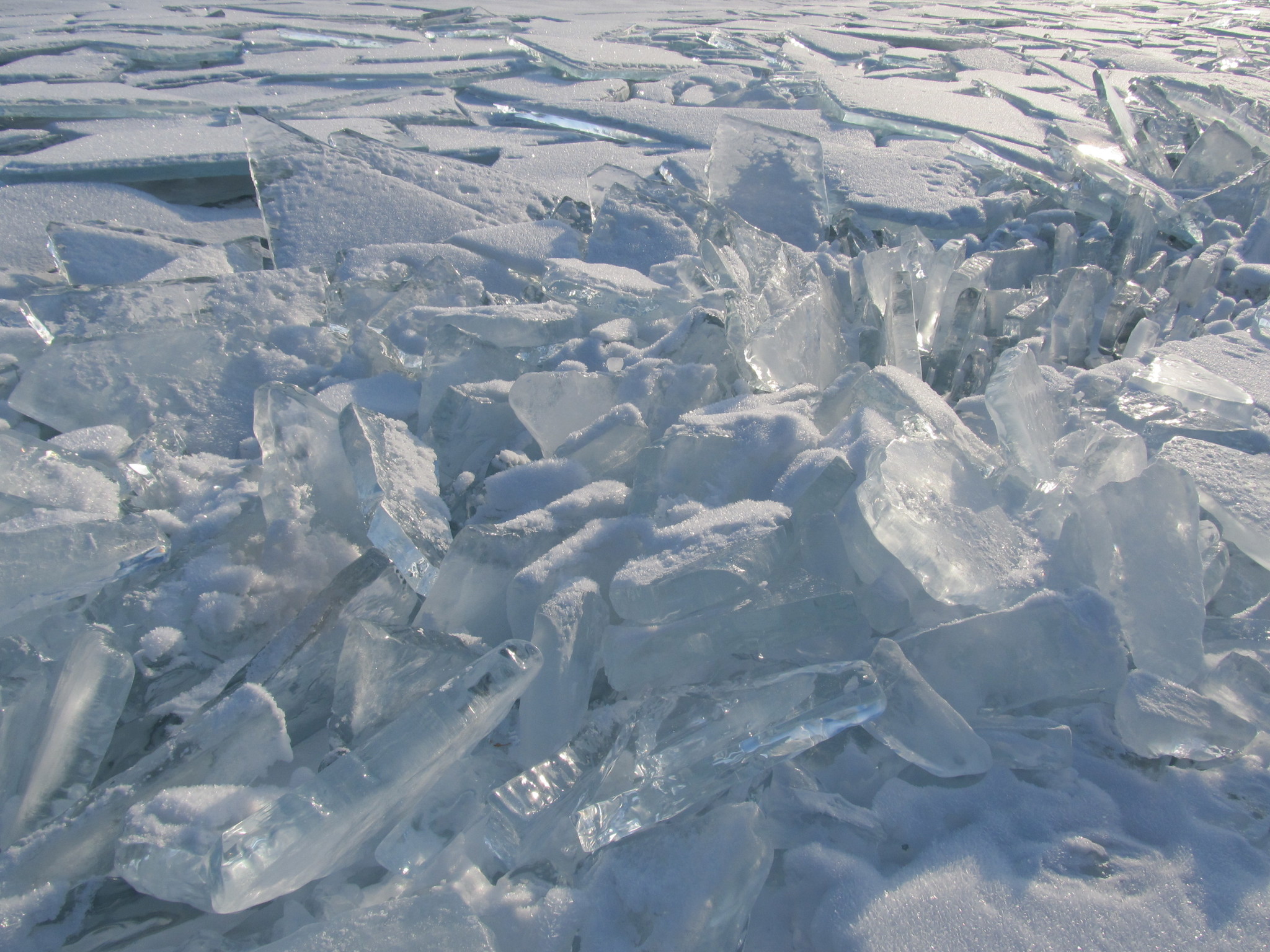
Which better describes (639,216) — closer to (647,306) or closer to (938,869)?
(647,306)

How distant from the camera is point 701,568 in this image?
0.88m

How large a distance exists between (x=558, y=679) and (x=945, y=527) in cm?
49

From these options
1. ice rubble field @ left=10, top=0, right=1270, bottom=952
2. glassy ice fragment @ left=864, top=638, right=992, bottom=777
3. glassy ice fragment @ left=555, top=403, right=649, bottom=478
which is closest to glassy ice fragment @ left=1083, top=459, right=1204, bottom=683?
ice rubble field @ left=10, top=0, right=1270, bottom=952

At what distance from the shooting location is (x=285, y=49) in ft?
13.7

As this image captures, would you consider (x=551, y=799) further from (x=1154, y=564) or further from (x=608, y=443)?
(x=1154, y=564)

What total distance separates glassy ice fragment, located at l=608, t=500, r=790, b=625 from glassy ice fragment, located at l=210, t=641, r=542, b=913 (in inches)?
5.8

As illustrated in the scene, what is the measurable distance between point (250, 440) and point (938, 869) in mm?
1229

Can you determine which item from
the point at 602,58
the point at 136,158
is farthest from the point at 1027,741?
the point at 602,58

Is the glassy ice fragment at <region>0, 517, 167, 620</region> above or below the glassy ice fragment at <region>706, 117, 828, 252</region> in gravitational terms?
below

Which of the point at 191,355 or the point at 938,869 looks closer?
the point at 938,869

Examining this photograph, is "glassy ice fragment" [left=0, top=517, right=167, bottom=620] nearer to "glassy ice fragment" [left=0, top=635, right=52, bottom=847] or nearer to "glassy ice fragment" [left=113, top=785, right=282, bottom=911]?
"glassy ice fragment" [left=0, top=635, right=52, bottom=847]

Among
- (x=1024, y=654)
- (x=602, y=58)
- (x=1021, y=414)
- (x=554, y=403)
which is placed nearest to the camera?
(x=1024, y=654)

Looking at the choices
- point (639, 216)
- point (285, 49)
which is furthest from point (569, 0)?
point (639, 216)

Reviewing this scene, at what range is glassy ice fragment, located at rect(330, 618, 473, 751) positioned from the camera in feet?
2.69
